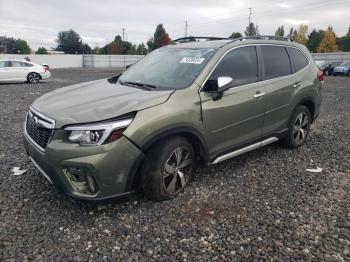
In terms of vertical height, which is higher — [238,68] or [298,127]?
[238,68]

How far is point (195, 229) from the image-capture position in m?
3.28

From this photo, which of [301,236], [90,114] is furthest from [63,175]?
[301,236]

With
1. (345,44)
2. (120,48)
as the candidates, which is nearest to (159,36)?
(120,48)

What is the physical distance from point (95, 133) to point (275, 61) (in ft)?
10.2

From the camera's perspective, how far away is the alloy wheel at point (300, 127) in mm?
5633

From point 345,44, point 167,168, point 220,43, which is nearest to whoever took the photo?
point 167,168

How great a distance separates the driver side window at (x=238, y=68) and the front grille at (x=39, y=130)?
176cm

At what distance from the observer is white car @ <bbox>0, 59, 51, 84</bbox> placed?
18203 millimetres

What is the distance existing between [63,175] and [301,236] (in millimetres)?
2287

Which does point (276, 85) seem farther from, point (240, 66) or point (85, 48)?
point (85, 48)

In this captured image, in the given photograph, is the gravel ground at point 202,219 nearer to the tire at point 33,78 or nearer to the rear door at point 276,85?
the rear door at point 276,85

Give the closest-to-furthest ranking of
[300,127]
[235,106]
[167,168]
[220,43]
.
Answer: [167,168] < [235,106] < [220,43] < [300,127]

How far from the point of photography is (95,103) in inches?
139

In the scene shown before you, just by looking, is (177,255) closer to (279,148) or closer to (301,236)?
(301,236)
